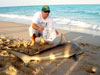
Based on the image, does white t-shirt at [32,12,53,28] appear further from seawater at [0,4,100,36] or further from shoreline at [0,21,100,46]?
seawater at [0,4,100,36]

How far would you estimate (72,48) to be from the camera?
354cm

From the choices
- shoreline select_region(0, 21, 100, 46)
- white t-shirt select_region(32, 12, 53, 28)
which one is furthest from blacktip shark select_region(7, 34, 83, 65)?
shoreline select_region(0, 21, 100, 46)

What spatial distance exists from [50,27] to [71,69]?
1928mm

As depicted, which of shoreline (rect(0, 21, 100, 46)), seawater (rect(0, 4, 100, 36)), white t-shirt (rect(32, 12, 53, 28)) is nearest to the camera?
white t-shirt (rect(32, 12, 53, 28))

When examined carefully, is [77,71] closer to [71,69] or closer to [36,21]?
[71,69]

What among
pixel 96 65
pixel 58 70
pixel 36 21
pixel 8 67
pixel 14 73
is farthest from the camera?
pixel 36 21

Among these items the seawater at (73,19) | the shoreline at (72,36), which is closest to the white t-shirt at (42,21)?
the shoreline at (72,36)

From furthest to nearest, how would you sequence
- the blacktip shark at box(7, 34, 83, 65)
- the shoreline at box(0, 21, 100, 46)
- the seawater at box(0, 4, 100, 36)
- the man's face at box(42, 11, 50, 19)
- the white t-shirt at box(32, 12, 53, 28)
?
the seawater at box(0, 4, 100, 36) < the shoreline at box(0, 21, 100, 46) < the white t-shirt at box(32, 12, 53, 28) < the man's face at box(42, 11, 50, 19) < the blacktip shark at box(7, 34, 83, 65)

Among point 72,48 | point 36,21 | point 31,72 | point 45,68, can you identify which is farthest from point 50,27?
point 31,72

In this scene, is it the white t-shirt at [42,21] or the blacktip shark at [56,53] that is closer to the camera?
the blacktip shark at [56,53]

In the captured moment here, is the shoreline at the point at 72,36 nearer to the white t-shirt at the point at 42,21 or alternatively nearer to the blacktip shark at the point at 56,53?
the white t-shirt at the point at 42,21

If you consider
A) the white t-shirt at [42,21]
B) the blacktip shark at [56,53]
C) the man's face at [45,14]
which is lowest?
the blacktip shark at [56,53]

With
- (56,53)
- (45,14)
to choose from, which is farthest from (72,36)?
(56,53)

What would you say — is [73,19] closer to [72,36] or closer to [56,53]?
[72,36]
